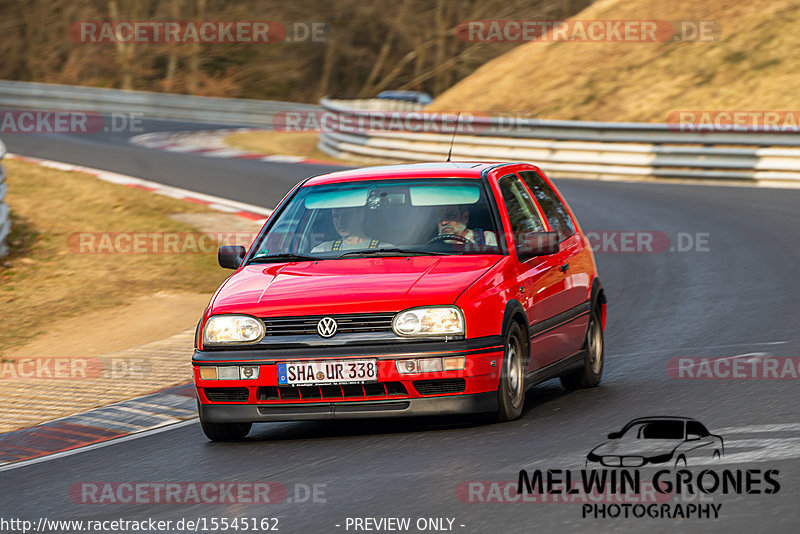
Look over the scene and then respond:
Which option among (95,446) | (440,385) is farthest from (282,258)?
(95,446)

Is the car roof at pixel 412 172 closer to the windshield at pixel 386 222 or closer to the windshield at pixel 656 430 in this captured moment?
the windshield at pixel 386 222

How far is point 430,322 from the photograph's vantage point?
7082 mm

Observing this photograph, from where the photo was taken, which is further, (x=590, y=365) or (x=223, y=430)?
(x=590, y=365)

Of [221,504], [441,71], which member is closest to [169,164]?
[221,504]

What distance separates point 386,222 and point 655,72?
85.0 feet

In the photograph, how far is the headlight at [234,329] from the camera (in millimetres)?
7238

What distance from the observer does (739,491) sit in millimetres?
5574

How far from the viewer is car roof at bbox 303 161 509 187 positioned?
8383mm

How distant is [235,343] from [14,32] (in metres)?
51.1

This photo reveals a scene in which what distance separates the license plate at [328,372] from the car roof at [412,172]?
5.77 feet

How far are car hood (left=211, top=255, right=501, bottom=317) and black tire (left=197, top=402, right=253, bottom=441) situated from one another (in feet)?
2.25

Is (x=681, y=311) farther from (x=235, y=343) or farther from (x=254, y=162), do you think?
(x=254, y=162)

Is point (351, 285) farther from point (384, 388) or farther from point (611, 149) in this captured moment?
point (611, 149)

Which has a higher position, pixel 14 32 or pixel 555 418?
pixel 14 32
